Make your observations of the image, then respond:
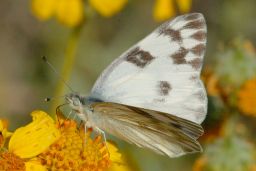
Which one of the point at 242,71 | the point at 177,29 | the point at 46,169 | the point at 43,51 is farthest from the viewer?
the point at 43,51

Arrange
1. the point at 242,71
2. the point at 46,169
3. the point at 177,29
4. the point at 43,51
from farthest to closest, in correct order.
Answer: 1. the point at 43,51
2. the point at 242,71
3. the point at 177,29
4. the point at 46,169

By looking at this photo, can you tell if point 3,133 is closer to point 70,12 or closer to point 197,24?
point 197,24

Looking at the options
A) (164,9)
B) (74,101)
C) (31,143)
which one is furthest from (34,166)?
(164,9)

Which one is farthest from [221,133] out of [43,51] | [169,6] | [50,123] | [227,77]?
[43,51]

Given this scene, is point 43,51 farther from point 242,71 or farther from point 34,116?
point 34,116

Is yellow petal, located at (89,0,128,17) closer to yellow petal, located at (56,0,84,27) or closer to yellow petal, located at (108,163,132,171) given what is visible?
yellow petal, located at (56,0,84,27)

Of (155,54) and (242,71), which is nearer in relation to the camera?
(155,54)
